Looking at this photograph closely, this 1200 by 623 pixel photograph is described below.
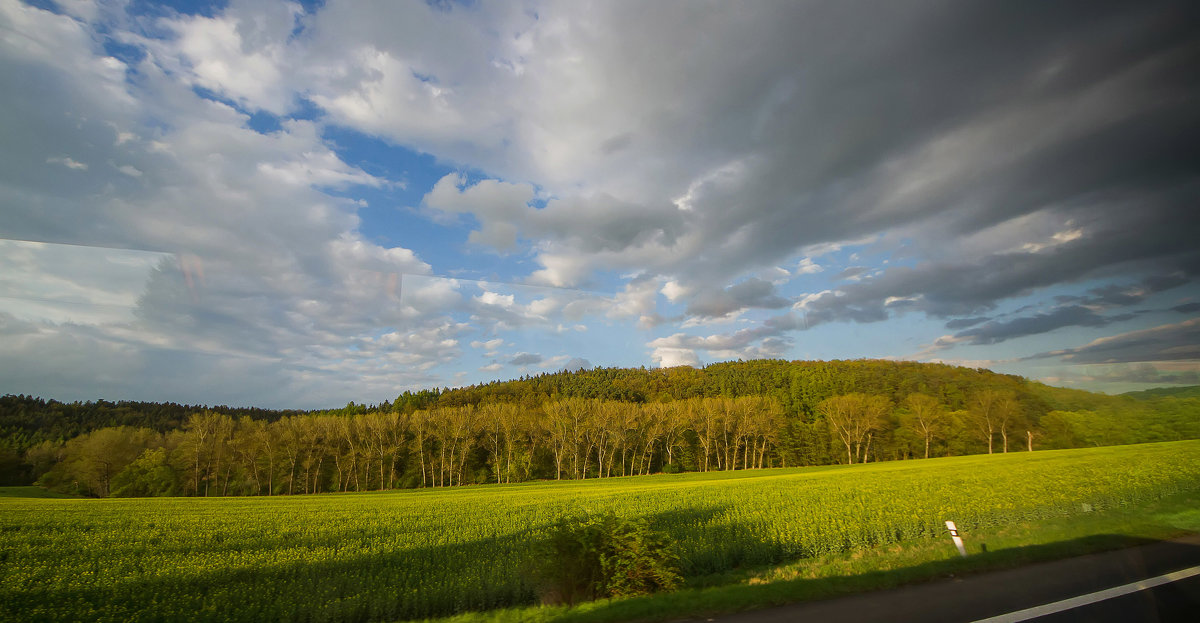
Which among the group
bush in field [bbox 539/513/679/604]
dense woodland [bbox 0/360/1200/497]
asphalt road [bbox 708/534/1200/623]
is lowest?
dense woodland [bbox 0/360/1200/497]

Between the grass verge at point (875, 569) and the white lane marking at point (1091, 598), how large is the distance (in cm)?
202

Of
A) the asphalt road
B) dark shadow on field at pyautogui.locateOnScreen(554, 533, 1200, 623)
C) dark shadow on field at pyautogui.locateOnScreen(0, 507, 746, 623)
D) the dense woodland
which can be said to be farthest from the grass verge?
the dense woodland

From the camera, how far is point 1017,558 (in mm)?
10922

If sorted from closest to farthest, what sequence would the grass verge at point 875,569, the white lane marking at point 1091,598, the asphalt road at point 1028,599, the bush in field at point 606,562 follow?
the white lane marking at point 1091,598
the asphalt road at point 1028,599
the grass verge at point 875,569
the bush in field at point 606,562

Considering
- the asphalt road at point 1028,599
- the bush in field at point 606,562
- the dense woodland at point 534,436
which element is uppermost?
the asphalt road at point 1028,599

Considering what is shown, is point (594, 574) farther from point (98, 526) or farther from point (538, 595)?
point (98, 526)

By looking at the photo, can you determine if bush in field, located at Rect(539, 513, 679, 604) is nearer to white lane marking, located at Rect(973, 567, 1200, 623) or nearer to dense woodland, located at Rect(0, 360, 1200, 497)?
white lane marking, located at Rect(973, 567, 1200, 623)

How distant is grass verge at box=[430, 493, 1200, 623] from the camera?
30.9 feet

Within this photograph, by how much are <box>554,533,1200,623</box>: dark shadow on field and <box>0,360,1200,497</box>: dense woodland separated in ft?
191

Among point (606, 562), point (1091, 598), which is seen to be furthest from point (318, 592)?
point (1091, 598)

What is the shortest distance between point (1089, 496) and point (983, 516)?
6.30 meters

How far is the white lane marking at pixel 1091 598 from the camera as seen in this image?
748cm

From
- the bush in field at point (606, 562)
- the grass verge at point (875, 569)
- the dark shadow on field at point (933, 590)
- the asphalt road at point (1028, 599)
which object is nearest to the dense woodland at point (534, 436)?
the grass verge at point (875, 569)

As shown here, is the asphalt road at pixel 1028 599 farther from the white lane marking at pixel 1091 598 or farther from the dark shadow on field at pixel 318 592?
the dark shadow on field at pixel 318 592
